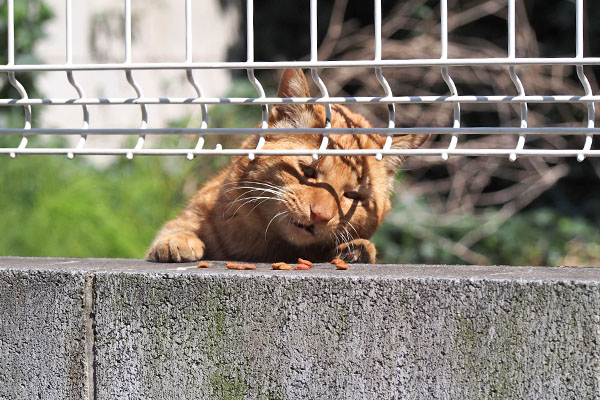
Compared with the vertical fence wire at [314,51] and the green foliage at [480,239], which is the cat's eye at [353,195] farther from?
the green foliage at [480,239]

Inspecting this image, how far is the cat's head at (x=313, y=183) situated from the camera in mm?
2844

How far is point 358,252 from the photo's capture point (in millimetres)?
2846

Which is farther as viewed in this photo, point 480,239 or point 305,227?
point 480,239

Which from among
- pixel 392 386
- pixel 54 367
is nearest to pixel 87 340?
pixel 54 367

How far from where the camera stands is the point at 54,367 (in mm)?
2289

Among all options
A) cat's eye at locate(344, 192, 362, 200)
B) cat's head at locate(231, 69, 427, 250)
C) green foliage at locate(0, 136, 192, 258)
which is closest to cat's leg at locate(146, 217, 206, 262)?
cat's head at locate(231, 69, 427, 250)

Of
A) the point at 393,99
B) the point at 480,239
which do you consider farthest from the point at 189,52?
the point at 480,239

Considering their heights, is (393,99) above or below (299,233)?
above

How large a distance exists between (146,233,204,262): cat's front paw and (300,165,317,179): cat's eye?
Result: 48cm

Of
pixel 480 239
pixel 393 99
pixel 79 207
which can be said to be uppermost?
pixel 393 99

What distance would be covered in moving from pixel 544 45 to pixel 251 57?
541 cm

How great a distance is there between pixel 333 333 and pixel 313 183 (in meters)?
0.85

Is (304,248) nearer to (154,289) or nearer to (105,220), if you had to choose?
(154,289)

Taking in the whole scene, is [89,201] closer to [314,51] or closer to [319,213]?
[319,213]
